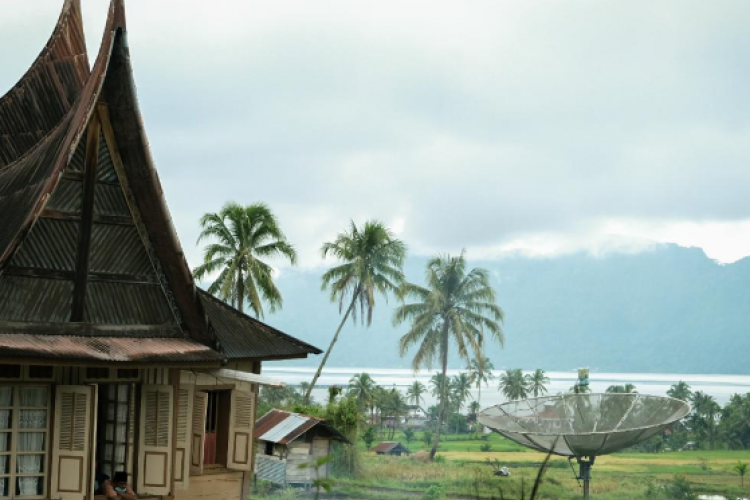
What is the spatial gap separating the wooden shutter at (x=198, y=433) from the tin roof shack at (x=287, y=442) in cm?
2332

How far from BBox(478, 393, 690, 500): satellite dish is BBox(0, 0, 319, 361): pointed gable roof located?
26.8ft

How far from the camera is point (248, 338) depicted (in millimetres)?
15938

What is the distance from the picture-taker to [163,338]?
12.6 m

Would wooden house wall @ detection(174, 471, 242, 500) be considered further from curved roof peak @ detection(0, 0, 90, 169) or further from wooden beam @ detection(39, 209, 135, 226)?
curved roof peak @ detection(0, 0, 90, 169)

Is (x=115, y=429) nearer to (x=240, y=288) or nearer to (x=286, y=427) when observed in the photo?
(x=286, y=427)

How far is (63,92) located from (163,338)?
6.24 m

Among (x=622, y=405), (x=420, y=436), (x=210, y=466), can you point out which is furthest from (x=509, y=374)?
(x=210, y=466)

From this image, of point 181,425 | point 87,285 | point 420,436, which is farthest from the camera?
point 420,436

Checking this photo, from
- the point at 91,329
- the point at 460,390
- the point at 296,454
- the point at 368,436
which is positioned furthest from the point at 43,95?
the point at 460,390

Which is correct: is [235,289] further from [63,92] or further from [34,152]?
[34,152]

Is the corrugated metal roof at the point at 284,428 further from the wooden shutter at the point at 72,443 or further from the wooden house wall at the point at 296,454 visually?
the wooden shutter at the point at 72,443

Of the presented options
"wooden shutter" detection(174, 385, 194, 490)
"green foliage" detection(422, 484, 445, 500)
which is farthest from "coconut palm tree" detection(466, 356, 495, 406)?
"wooden shutter" detection(174, 385, 194, 490)

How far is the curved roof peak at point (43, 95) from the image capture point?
1656 centimetres

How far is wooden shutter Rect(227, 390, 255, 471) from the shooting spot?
15297 millimetres
